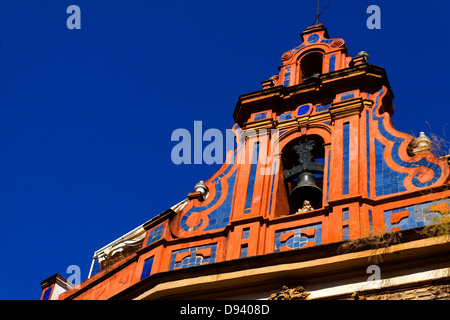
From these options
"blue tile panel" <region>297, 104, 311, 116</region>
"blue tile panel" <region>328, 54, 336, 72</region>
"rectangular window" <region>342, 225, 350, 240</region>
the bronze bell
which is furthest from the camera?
"blue tile panel" <region>328, 54, 336, 72</region>

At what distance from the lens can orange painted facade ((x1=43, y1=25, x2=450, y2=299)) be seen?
1523cm

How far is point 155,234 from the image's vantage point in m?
17.0

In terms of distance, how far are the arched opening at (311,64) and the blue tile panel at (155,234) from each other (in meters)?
5.78

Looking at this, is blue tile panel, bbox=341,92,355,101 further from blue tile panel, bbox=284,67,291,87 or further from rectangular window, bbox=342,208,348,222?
rectangular window, bbox=342,208,348,222

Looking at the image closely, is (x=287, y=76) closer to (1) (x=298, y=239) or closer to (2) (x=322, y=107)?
(2) (x=322, y=107)

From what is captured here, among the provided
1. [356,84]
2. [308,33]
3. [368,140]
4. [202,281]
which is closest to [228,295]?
[202,281]

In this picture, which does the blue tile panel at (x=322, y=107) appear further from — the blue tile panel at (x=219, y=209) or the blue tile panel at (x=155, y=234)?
the blue tile panel at (x=155, y=234)

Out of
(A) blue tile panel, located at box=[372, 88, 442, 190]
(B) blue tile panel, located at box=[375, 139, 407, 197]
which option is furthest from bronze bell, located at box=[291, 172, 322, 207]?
(A) blue tile panel, located at box=[372, 88, 442, 190]

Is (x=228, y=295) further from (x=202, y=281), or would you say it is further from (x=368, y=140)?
(x=368, y=140)

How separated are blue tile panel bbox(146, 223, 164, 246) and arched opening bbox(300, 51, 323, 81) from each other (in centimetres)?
578

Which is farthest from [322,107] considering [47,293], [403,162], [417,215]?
[47,293]

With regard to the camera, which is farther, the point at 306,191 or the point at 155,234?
the point at 306,191

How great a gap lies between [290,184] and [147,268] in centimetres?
396

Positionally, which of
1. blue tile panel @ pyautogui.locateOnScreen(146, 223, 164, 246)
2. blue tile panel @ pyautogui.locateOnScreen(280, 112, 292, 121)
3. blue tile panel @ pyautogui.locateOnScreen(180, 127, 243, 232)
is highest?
blue tile panel @ pyautogui.locateOnScreen(280, 112, 292, 121)
